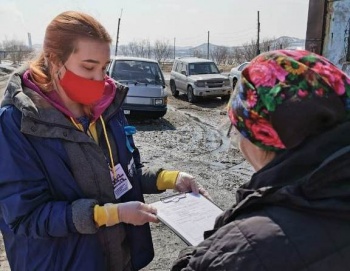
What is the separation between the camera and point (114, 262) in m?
1.70

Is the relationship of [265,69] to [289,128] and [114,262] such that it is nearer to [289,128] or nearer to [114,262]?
[289,128]

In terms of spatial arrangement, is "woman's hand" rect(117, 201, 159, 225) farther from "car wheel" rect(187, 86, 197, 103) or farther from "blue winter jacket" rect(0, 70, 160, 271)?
"car wheel" rect(187, 86, 197, 103)

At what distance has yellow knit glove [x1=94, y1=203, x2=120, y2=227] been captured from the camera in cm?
150

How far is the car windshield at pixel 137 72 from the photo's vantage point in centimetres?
1054

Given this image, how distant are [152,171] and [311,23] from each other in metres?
3.03

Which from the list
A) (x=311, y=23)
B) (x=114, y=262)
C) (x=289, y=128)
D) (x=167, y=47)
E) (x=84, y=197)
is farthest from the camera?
(x=167, y=47)

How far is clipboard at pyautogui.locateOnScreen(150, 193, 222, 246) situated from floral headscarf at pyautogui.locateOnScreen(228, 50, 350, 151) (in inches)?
29.3

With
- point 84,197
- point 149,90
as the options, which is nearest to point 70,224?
point 84,197

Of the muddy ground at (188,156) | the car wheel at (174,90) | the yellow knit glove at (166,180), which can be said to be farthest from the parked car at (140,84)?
the yellow knit glove at (166,180)

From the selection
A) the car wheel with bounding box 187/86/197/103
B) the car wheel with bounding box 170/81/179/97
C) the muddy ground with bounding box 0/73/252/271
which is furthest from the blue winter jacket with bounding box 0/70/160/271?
the car wheel with bounding box 170/81/179/97

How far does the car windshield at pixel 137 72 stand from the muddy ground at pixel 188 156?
3.85 feet

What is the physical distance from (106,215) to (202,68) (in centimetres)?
1456

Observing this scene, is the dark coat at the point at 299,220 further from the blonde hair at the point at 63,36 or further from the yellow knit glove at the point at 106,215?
the blonde hair at the point at 63,36

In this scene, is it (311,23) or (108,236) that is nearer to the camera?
(108,236)
